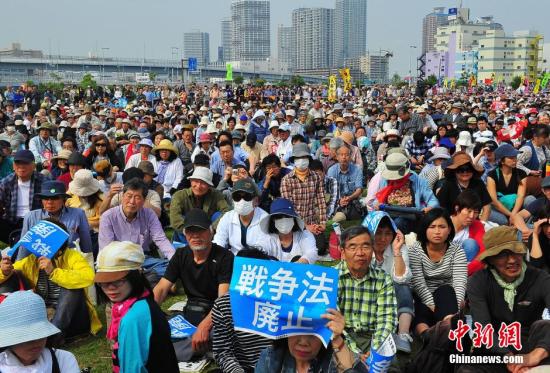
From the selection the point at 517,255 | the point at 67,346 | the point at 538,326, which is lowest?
the point at 67,346

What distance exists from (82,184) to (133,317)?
417 cm

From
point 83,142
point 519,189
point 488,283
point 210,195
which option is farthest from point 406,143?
point 488,283

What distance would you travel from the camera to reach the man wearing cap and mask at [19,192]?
23.3ft

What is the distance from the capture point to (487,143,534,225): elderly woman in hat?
23.5 ft

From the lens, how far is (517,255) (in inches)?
152

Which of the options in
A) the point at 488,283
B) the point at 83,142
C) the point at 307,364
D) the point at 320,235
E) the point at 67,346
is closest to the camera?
the point at 307,364

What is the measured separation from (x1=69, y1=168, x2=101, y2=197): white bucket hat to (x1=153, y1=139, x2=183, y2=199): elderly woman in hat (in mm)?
2646

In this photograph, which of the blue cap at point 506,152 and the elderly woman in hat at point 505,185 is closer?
the elderly woman in hat at point 505,185

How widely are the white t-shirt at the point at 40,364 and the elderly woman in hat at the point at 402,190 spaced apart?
4.38 meters

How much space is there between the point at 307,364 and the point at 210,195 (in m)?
Result: 4.32

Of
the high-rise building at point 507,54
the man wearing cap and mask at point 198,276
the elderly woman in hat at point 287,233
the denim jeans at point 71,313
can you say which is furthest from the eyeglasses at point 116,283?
the high-rise building at point 507,54

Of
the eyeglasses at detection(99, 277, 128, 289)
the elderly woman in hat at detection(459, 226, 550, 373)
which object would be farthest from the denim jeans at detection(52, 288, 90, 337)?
the elderly woman in hat at detection(459, 226, 550, 373)

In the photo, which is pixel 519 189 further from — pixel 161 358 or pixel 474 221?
pixel 161 358

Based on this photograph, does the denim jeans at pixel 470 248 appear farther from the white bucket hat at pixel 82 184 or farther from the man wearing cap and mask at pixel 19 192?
the man wearing cap and mask at pixel 19 192
